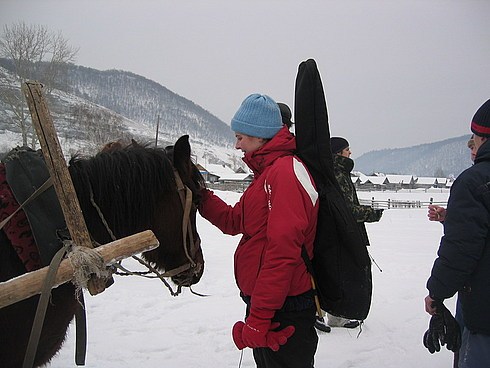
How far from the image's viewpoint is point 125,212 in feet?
6.20

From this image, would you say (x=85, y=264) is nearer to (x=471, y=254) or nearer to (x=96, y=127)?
(x=471, y=254)

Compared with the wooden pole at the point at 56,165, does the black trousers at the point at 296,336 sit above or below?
below

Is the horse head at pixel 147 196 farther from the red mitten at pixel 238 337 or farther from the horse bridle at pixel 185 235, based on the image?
the red mitten at pixel 238 337

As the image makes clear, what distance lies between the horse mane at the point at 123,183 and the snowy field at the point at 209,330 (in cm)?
217

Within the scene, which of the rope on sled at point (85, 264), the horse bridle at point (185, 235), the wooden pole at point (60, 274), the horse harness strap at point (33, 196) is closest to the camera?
the wooden pole at point (60, 274)

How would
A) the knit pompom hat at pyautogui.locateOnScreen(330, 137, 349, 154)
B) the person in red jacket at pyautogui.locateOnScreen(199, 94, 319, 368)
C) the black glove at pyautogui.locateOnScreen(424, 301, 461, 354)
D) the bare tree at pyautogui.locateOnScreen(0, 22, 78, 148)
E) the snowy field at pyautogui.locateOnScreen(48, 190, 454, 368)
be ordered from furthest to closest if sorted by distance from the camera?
1. the bare tree at pyautogui.locateOnScreen(0, 22, 78, 148)
2. the knit pompom hat at pyautogui.locateOnScreen(330, 137, 349, 154)
3. the snowy field at pyautogui.locateOnScreen(48, 190, 454, 368)
4. the black glove at pyautogui.locateOnScreen(424, 301, 461, 354)
5. the person in red jacket at pyautogui.locateOnScreen(199, 94, 319, 368)

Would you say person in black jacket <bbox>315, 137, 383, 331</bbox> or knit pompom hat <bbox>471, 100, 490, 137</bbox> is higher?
knit pompom hat <bbox>471, 100, 490, 137</bbox>

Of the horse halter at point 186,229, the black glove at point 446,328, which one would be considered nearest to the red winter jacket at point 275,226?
the horse halter at point 186,229

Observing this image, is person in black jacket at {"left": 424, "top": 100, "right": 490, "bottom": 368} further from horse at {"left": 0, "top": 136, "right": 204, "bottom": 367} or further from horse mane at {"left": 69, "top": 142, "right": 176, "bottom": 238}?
horse mane at {"left": 69, "top": 142, "right": 176, "bottom": 238}

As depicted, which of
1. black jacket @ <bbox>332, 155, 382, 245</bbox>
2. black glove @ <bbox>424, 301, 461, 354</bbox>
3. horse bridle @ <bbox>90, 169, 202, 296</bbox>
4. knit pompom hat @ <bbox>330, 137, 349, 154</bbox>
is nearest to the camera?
horse bridle @ <bbox>90, 169, 202, 296</bbox>

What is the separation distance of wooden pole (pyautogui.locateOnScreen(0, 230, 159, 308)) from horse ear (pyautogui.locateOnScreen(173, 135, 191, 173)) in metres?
0.69

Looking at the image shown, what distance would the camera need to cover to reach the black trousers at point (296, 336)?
6.13ft

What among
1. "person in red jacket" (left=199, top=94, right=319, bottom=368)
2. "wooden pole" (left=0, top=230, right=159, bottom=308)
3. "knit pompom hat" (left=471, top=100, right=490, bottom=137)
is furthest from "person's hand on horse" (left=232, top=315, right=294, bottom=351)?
"knit pompom hat" (left=471, top=100, right=490, bottom=137)

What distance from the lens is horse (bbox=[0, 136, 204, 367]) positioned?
167 centimetres
